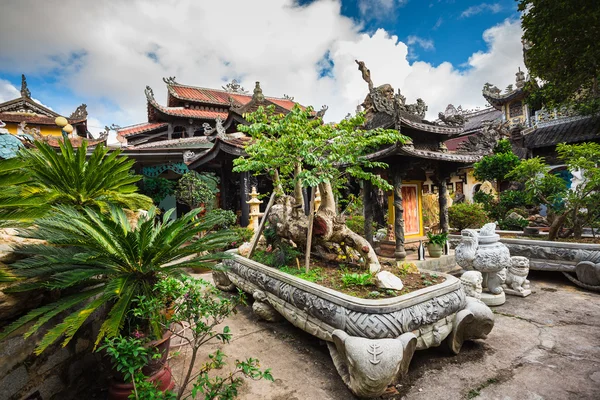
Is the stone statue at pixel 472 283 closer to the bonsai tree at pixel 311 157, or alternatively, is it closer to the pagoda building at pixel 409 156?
the bonsai tree at pixel 311 157

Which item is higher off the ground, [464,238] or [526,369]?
[464,238]

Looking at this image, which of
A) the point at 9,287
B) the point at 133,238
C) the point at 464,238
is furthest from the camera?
the point at 464,238

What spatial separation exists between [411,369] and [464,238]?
2.95 metres

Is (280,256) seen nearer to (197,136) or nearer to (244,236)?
(244,236)

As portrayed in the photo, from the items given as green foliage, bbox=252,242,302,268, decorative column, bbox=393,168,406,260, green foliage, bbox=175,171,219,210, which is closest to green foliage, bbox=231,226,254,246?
green foliage, bbox=175,171,219,210

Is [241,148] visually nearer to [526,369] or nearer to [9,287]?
[9,287]

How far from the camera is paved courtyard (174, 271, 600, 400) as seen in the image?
2.58 metres

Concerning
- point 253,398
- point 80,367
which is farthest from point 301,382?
point 80,367

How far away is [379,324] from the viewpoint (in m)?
2.61

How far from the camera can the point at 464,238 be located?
16.5 feet

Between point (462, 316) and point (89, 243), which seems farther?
point (462, 316)

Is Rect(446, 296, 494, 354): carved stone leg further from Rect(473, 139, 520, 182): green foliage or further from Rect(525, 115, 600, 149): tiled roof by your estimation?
Rect(525, 115, 600, 149): tiled roof

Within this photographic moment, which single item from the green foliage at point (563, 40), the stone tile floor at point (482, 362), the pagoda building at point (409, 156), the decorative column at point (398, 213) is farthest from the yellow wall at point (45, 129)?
the green foliage at point (563, 40)

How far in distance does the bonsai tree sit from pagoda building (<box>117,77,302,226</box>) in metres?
3.87
